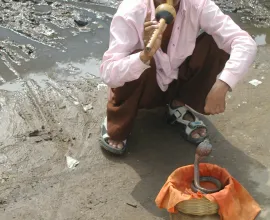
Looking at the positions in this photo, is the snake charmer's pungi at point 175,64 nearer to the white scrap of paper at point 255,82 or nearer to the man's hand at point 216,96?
the man's hand at point 216,96

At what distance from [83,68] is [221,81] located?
5.41 feet

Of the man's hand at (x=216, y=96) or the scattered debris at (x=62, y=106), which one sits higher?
the man's hand at (x=216, y=96)

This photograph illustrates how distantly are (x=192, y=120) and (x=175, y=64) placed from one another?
449 millimetres

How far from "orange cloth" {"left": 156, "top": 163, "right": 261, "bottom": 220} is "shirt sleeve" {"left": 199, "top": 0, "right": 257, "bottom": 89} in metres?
0.51

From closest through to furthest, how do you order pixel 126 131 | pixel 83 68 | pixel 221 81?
pixel 221 81
pixel 126 131
pixel 83 68

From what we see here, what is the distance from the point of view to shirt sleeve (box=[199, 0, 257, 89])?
2.50m

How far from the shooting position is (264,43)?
4395 millimetres

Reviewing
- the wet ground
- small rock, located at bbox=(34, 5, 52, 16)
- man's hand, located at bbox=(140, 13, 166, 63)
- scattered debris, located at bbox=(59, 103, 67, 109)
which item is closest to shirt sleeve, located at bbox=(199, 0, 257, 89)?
man's hand, located at bbox=(140, 13, 166, 63)

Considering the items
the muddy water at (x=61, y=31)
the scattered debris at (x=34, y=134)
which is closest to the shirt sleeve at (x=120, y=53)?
the scattered debris at (x=34, y=134)

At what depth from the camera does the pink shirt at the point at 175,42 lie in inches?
98.3

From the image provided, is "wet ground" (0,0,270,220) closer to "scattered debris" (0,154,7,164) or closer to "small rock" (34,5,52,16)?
"scattered debris" (0,154,7,164)

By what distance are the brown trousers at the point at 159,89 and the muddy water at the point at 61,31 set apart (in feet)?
3.32

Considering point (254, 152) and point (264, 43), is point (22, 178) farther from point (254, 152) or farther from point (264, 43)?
point (264, 43)

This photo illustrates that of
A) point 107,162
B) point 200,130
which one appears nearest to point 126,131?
point 107,162
